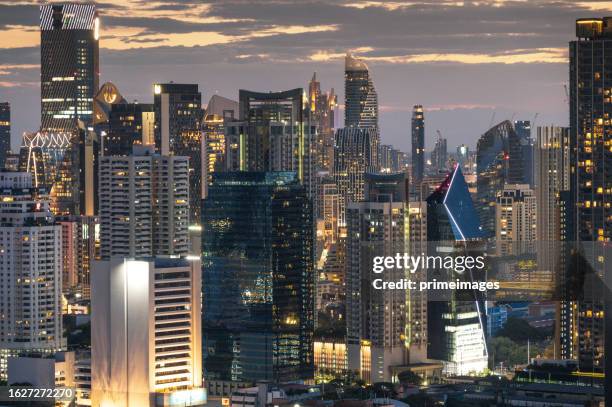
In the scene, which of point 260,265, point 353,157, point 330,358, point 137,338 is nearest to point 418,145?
point 353,157

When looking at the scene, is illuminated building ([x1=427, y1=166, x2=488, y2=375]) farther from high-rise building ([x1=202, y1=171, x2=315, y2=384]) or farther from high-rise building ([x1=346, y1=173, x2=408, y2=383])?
high-rise building ([x1=202, y1=171, x2=315, y2=384])

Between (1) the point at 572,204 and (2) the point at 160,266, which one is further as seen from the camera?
(1) the point at 572,204

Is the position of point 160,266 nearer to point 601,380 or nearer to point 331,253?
point 601,380

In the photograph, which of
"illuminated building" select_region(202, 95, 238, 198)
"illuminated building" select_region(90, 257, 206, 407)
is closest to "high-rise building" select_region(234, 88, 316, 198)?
"illuminated building" select_region(202, 95, 238, 198)

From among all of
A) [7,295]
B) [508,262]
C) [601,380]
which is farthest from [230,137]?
[601,380]

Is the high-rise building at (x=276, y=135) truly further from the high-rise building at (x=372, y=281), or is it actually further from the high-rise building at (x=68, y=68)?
the high-rise building at (x=68, y=68)
